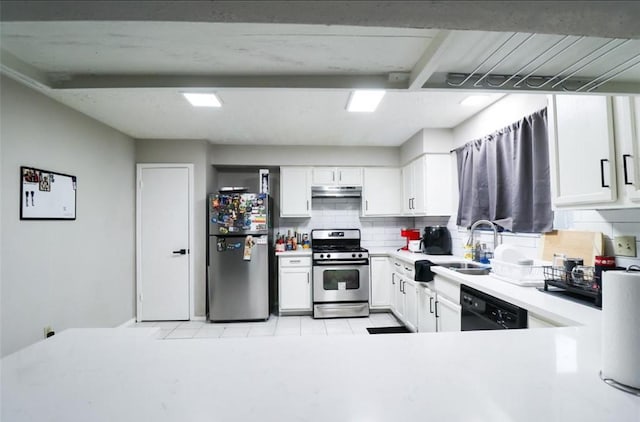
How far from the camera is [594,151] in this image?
148cm

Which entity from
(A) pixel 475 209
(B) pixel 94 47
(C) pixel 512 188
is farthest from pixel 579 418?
(A) pixel 475 209

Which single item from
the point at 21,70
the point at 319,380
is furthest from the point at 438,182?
the point at 21,70

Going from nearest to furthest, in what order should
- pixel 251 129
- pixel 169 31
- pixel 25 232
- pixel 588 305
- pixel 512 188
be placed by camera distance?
pixel 169 31, pixel 588 305, pixel 25 232, pixel 512 188, pixel 251 129

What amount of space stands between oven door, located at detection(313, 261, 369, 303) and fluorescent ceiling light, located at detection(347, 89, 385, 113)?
2.01 m

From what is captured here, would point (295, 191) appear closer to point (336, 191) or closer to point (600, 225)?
point (336, 191)

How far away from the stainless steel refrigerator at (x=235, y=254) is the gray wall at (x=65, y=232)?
104 centimetres

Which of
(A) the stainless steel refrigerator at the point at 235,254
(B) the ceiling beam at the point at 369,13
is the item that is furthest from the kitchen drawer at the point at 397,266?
(B) the ceiling beam at the point at 369,13

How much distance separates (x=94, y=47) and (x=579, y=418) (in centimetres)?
147

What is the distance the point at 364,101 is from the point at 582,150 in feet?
4.97

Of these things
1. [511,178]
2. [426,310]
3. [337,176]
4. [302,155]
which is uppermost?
[302,155]

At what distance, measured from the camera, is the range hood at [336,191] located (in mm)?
4176

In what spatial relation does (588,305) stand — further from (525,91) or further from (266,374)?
(266,374)

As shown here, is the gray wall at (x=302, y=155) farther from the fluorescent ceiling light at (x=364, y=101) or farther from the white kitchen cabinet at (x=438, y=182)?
the fluorescent ceiling light at (x=364, y=101)

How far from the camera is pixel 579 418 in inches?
23.6
